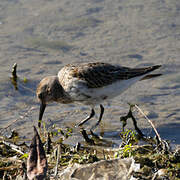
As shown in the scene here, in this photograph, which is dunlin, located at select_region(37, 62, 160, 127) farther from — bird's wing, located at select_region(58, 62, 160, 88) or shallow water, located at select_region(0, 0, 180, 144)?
shallow water, located at select_region(0, 0, 180, 144)

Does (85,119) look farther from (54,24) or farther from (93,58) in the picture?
(54,24)

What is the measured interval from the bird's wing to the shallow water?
0.72 metres

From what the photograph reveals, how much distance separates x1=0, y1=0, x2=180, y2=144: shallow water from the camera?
6.79 metres

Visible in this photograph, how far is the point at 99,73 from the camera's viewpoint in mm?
6414

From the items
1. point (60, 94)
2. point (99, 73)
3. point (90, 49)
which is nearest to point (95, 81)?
point (99, 73)

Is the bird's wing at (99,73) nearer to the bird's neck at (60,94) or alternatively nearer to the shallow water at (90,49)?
the bird's neck at (60,94)

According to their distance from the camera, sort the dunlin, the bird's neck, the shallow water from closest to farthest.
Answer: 1. the dunlin
2. the bird's neck
3. the shallow water

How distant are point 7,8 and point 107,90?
5478 millimetres

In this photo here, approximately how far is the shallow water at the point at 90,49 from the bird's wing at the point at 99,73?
2.37 ft

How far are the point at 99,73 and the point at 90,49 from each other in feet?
8.96

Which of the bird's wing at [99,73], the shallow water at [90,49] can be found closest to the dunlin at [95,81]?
the bird's wing at [99,73]

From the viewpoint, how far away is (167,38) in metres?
9.43

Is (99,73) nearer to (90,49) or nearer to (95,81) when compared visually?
(95,81)

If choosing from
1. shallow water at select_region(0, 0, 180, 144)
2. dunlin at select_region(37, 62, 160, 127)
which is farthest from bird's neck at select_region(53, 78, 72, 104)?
shallow water at select_region(0, 0, 180, 144)
